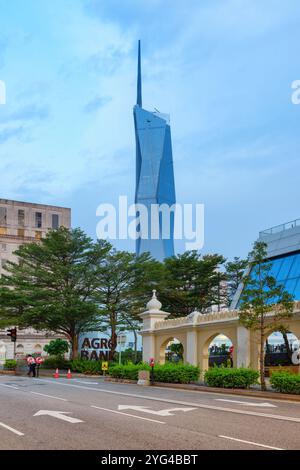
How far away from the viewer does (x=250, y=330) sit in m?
30.9

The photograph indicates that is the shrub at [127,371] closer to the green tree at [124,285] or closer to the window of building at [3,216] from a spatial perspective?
the green tree at [124,285]

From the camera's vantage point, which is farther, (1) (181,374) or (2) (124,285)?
(2) (124,285)

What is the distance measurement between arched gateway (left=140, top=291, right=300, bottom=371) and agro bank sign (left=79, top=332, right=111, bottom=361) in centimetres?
2378

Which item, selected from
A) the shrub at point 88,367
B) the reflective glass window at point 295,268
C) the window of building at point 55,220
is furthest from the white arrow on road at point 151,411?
the window of building at point 55,220

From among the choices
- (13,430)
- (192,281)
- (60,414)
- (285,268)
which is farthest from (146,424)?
(192,281)

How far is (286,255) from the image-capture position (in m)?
52.0

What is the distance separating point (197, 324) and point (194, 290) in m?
21.0

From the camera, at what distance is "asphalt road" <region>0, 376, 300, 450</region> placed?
11.4 metres

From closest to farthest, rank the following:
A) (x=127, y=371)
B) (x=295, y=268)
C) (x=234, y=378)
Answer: (x=234, y=378) → (x=127, y=371) → (x=295, y=268)

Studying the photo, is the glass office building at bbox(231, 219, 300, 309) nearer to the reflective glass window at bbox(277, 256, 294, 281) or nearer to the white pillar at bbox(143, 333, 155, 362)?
the reflective glass window at bbox(277, 256, 294, 281)

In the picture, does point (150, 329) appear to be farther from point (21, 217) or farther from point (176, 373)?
point (21, 217)

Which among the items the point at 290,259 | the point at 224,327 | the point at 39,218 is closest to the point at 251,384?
the point at 224,327

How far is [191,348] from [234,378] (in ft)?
27.9
